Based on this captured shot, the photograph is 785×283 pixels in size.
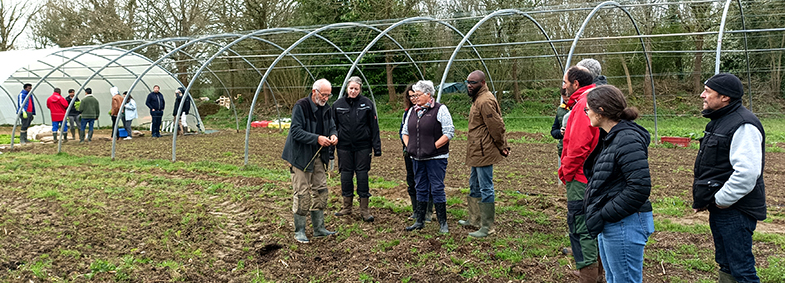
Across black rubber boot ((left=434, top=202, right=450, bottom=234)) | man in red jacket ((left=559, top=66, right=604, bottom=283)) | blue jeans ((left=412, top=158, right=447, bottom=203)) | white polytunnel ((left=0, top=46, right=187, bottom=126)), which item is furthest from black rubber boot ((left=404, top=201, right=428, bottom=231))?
white polytunnel ((left=0, top=46, right=187, bottom=126))

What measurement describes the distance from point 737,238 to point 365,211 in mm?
Result: 3630

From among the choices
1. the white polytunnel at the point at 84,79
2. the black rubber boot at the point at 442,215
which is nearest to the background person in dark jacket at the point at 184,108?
the white polytunnel at the point at 84,79

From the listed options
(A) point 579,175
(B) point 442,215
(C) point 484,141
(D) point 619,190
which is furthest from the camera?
(B) point 442,215

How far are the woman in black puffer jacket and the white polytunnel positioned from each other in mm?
17713

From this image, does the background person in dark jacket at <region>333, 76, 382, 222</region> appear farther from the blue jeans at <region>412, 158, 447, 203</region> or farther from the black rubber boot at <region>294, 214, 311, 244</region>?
the black rubber boot at <region>294, 214, 311, 244</region>

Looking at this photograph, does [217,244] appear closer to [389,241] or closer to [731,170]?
[389,241]

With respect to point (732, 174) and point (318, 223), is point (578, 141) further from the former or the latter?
point (318, 223)

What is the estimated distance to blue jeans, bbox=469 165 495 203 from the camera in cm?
484

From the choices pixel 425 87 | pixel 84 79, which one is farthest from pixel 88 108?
pixel 425 87

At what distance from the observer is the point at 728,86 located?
295cm

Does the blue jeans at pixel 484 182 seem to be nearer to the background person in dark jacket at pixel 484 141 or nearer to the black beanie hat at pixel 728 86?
the background person in dark jacket at pixel 484 141

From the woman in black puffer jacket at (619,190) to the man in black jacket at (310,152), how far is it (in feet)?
9.13

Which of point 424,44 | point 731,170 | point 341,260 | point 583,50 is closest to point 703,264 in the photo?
point 731,170

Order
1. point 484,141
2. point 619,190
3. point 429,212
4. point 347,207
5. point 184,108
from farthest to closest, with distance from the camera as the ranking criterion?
1. point 184,108
2. point 347,207
3. point 429,212
4. point 484,141
5. point 619,190
